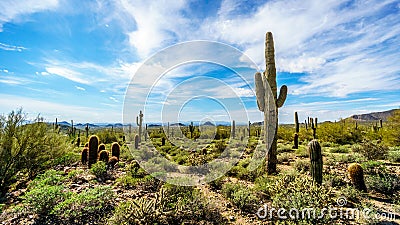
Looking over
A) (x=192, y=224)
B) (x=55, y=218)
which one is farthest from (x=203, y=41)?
(x=55, y=218)

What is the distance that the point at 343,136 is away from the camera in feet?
61.8

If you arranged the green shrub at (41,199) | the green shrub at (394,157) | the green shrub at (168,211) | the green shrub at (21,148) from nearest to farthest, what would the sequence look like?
1. the green shrub at (168,211)
2. the green shrub at (41,199)
3. the green shrub at (21,148)
4. the green shrub at (394,157)

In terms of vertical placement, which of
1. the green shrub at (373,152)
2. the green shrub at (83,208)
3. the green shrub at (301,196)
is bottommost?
the green shrub at (83,208)

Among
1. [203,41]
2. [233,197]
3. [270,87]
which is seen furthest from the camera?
[270,87]

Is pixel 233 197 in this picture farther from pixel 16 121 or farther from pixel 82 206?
pixel 16 121

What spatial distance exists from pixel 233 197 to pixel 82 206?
3.55 metres

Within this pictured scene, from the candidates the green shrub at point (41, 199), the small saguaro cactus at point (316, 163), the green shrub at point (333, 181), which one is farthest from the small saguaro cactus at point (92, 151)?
the green shrub at point (333, 181)

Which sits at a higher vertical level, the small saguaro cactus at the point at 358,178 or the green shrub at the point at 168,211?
the small saguaro cactus at the point at 358,178

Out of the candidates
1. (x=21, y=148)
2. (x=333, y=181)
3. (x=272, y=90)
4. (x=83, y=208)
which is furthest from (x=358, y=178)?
(x=21, y=148)

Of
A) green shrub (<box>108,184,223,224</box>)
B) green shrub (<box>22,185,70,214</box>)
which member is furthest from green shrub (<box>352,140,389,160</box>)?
green shrub (<box>22,185,70,214</box>)

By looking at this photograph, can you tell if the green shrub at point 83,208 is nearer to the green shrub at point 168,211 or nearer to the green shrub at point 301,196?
the green shrub at point 168,211

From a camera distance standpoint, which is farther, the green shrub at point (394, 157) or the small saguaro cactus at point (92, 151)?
the small saguaro cactus at point (92, 151)

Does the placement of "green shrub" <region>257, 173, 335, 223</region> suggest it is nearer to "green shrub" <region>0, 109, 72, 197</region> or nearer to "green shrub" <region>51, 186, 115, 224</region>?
"green shrub" <region>51, 186, 115, 224</region>

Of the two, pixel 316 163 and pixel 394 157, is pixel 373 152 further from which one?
pixel 316 163
